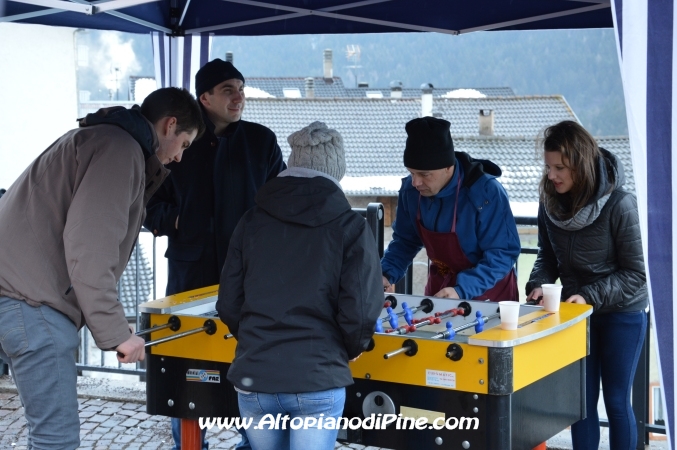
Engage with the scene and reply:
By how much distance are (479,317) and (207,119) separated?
1713mm

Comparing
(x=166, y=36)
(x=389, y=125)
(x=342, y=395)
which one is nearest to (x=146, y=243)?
(x=389, y=125)

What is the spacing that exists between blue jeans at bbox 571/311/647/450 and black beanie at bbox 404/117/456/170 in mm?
884

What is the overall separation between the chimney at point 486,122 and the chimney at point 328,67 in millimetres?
16759

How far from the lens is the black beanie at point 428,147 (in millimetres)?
3260

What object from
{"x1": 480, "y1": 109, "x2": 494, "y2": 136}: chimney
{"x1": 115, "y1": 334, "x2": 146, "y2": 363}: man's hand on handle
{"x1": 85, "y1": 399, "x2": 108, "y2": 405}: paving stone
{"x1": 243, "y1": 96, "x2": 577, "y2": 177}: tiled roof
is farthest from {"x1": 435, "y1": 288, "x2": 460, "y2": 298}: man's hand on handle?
{"x1": 243, "y1": 96, "x2": 577, "y2": 177}: tiled roof

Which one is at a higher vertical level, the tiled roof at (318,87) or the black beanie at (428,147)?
the tiled roof at (318,87)

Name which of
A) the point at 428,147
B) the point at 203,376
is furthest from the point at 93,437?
the point at 428,147

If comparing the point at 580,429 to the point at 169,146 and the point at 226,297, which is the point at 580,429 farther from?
the point at 169,146

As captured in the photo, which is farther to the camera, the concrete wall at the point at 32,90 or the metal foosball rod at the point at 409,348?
the concrete wall at the point at 32,90

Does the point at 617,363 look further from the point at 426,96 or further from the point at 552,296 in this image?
the point at 426,96

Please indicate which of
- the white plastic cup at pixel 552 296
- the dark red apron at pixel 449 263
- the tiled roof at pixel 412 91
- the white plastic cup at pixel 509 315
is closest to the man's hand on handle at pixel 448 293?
the dark red apron at pixel 449 263

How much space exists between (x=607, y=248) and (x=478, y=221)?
53 cm

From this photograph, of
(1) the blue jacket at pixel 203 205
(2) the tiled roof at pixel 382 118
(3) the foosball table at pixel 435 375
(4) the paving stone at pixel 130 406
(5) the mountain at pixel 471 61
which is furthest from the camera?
(5) the mountain at pixel 471 61

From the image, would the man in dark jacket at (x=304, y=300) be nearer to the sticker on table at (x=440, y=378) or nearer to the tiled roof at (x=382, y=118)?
the sticker on table at (x=440, y=378)
